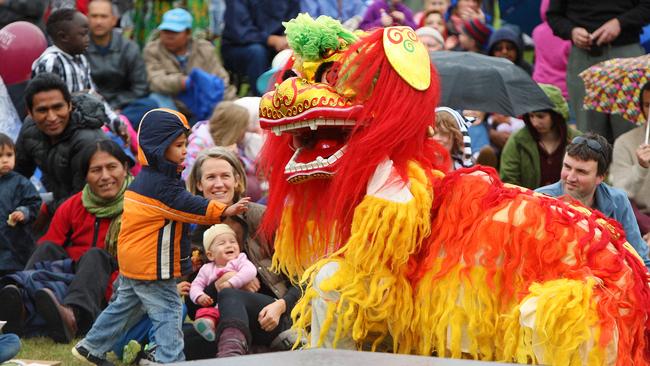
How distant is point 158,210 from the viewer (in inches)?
221

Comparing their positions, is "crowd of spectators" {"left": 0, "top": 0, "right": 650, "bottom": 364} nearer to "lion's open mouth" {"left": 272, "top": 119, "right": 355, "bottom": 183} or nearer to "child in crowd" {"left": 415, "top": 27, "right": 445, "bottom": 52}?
"child in crowd" {"left": 415, "top": 27, "right": 445, "bottom": 52}

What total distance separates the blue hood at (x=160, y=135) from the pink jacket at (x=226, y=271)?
87 cm

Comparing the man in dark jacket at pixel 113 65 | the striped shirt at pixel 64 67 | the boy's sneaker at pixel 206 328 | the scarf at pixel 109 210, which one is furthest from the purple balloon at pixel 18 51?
the boy's sneaker at pixel 206 328

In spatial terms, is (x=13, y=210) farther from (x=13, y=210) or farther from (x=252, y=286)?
(x=252, y=286)

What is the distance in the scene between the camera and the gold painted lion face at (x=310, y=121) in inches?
168

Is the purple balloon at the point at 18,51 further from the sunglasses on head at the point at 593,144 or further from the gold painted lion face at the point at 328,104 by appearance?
the gold painted lion face at the point at 328,104

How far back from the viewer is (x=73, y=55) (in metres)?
8.50

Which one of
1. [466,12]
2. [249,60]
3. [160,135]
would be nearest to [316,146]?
[160,135]

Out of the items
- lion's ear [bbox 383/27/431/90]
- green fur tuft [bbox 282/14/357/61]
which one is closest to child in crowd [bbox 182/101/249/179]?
green fur tuft [bbox 282/14/357/61]

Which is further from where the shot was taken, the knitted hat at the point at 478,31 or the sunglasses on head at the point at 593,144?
the knitted hat at the point at 478,31

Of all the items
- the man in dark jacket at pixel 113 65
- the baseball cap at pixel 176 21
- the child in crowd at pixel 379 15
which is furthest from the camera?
the child in crowd at pixel 379 15

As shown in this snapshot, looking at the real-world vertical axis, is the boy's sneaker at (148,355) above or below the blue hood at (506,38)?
below

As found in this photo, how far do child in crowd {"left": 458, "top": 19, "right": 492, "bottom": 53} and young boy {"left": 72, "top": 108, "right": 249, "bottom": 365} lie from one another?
19.1 ft

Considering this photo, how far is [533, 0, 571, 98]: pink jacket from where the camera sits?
10336mm
